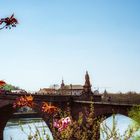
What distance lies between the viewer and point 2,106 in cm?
4684

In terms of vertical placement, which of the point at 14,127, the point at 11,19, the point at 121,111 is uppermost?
the point at 11,19

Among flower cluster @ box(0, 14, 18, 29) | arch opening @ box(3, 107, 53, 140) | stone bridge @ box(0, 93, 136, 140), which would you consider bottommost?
arch opening @ box(3, 107, 53, 140)

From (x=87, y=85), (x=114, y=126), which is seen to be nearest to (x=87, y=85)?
(x=87, y=85)

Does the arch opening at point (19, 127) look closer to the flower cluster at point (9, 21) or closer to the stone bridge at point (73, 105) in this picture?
the stone bridge at point (73, 105)

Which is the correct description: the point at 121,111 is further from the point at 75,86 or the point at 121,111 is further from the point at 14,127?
the point at 75,86

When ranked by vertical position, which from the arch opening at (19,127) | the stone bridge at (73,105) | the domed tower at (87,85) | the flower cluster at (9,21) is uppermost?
the domed tower at (87,85)

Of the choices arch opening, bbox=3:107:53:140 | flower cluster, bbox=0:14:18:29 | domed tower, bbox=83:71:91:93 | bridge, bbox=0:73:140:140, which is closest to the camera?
flower cluster, bbox=0:14:18:29

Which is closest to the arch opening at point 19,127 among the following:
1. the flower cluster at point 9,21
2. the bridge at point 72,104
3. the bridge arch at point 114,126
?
the bridge at point 72,104

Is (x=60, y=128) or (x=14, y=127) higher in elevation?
(x=60, y=128)

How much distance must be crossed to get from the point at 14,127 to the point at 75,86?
152 ft

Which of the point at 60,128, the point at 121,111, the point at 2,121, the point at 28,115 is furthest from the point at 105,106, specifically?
the point at 28,115

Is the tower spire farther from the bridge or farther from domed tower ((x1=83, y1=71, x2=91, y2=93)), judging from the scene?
the bridge

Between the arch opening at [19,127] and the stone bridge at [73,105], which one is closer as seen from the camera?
the stone bridge at [73,105]

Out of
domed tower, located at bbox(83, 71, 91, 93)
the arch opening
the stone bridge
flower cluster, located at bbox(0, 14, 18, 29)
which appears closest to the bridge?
the stone bridge
